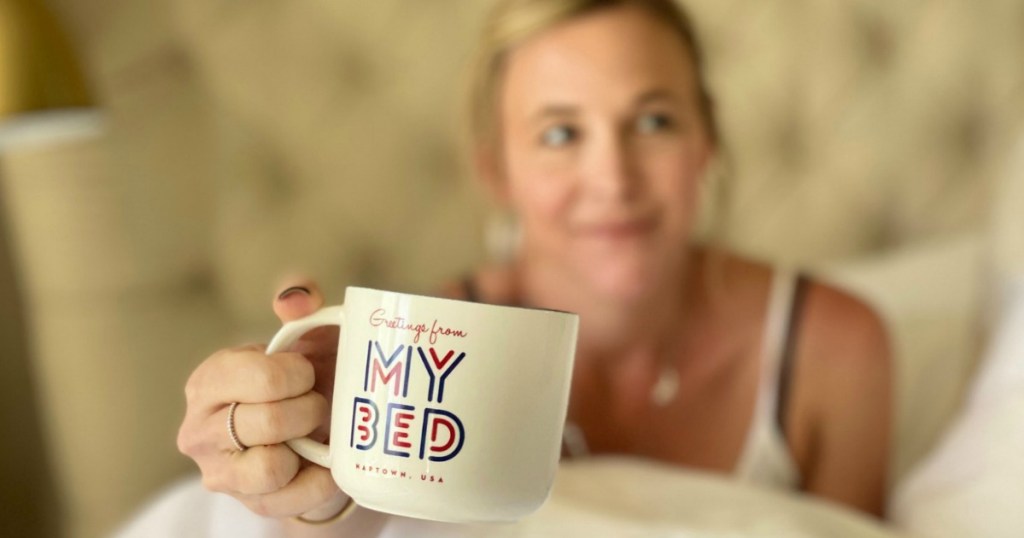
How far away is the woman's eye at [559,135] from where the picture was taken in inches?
31.9

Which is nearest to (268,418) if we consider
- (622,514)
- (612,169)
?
(622,514)

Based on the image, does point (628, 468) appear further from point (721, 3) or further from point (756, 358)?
point (721, 3)

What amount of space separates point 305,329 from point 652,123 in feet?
1.61

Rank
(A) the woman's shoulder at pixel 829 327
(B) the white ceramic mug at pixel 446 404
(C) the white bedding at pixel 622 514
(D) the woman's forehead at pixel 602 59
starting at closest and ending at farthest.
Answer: (B) the white ceramic mug at pixel 446 404 < (C) the white bedding at pixel 622 514 < (D) the woman's forehead at pixel 602 59 < (A) the woman's shoulder at pixel 829 327

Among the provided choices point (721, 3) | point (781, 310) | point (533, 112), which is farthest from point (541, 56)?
point (721, 3)

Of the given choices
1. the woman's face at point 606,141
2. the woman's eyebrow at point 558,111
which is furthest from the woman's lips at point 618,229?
the woman's eyebrow at point 558,111

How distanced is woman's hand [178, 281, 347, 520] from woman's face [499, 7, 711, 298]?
42 centimetres

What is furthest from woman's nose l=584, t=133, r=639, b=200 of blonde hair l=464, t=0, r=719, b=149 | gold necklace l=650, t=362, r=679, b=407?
gold necklace l=650, t=362, r=679, b=407

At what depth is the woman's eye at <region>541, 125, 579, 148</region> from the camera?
81cm

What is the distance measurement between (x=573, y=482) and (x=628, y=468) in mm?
66

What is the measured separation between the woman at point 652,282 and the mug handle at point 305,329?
435mm

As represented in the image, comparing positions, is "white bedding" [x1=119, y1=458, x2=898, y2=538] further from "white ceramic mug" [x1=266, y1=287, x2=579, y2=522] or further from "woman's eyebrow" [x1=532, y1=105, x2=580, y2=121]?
"woman's eyebrow" [x1=532, y1=105, x2=580, y2=121]

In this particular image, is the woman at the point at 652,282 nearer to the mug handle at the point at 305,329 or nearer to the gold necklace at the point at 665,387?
the gold necklace at the point at 665,387

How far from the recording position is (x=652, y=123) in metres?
0.81
